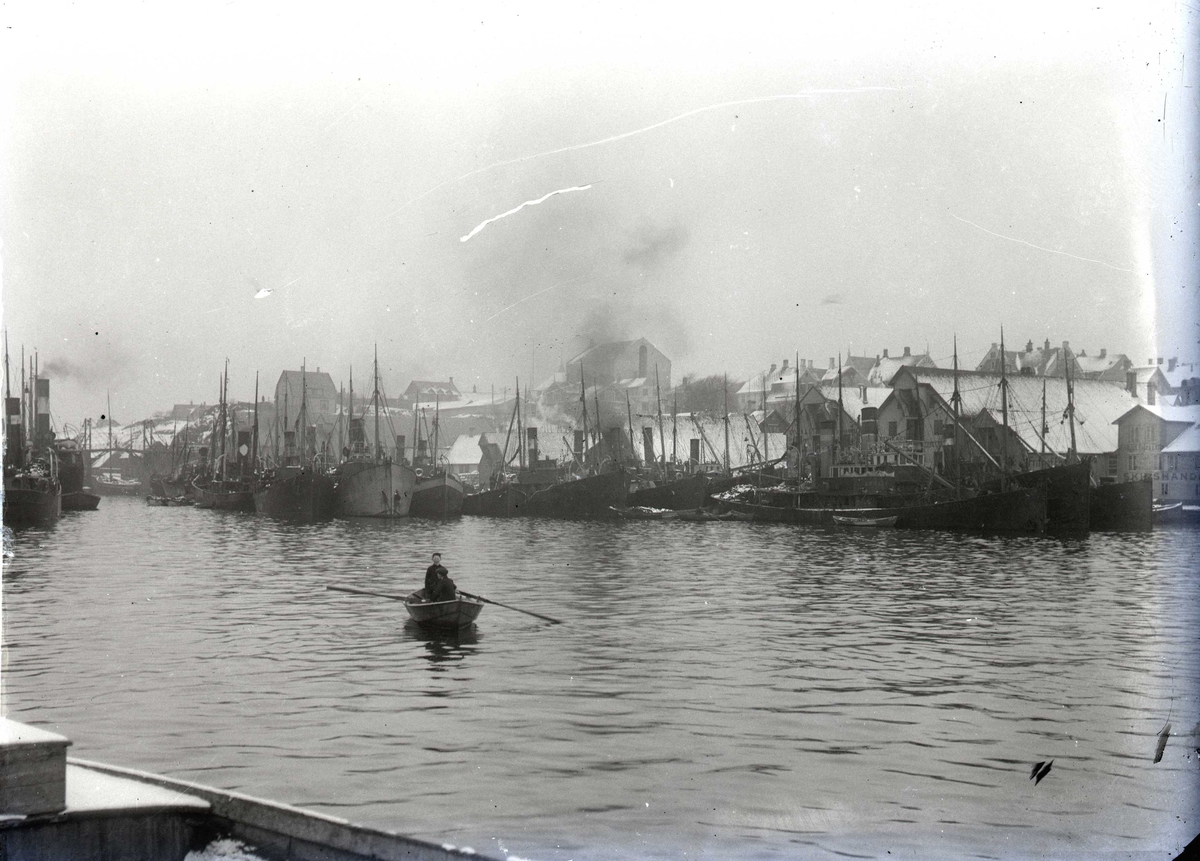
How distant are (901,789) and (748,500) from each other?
5631 centimetres

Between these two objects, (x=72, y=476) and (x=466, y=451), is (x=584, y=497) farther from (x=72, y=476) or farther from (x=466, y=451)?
(x=72, y=476)

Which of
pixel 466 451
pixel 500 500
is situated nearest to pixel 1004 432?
pixel 500 500

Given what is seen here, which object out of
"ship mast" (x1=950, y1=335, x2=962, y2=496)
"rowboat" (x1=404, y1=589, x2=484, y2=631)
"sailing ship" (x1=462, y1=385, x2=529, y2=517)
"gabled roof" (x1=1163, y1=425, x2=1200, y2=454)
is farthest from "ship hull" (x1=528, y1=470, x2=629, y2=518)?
"rowboat" (x1=404, y1=589, x2=484, y2=631)

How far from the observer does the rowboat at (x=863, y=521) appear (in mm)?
55781

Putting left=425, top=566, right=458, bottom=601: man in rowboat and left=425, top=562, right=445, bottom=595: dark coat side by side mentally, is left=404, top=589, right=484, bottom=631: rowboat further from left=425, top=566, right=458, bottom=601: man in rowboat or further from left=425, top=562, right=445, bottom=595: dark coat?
left=425, top=562, right=445, bottom=595: dark coat

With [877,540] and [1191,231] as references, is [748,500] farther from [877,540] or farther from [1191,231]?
[1191,231]

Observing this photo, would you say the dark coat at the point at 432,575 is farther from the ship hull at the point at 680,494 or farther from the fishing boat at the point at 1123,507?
the ship hull at the point at 680,494

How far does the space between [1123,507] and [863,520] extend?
1227 cm

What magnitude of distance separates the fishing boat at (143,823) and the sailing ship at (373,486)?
52144 mm

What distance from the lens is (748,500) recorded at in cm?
6681

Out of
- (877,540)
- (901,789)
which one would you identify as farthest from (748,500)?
(901,789)

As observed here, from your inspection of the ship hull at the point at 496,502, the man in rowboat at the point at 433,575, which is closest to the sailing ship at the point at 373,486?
the ship hull at the point at 496,502

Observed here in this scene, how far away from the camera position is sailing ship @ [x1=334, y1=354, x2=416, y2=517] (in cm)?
5958

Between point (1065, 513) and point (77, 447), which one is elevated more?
point (77, 447)
